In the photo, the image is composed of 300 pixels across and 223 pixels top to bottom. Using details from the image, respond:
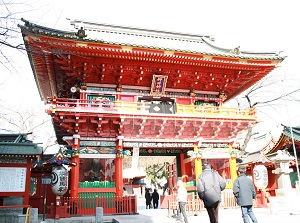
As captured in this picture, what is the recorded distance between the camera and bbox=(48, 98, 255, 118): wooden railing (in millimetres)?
14719

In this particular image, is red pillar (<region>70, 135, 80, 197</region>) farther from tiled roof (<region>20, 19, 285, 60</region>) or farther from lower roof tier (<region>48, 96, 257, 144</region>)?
tiled roof (<region>20, 19, 285, 60</region>)

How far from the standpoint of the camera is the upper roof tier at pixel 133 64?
46.8 feet

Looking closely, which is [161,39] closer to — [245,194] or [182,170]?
[182,170]

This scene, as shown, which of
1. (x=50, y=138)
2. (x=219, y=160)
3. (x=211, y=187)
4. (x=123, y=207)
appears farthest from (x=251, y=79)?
(x=50, y=138)

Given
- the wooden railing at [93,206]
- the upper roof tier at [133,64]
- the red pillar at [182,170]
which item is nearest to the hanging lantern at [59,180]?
the wooden railing at [93,206]

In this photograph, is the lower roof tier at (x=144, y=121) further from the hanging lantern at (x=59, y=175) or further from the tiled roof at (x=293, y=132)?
the tiled roof at (x=293, y=132)

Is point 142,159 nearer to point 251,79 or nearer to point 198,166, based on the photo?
point 198,166

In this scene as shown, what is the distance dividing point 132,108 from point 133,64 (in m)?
2.53

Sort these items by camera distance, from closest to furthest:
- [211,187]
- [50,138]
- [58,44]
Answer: [211,187] < [58,44] < [50,138]

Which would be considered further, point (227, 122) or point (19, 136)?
point (227, 122)

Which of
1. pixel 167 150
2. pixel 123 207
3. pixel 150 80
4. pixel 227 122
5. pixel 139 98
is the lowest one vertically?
pixel 123 207

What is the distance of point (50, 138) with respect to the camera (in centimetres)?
3281

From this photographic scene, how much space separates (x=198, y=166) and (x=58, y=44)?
34.3 ft

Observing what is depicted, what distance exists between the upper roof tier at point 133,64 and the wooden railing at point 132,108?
145 cm
